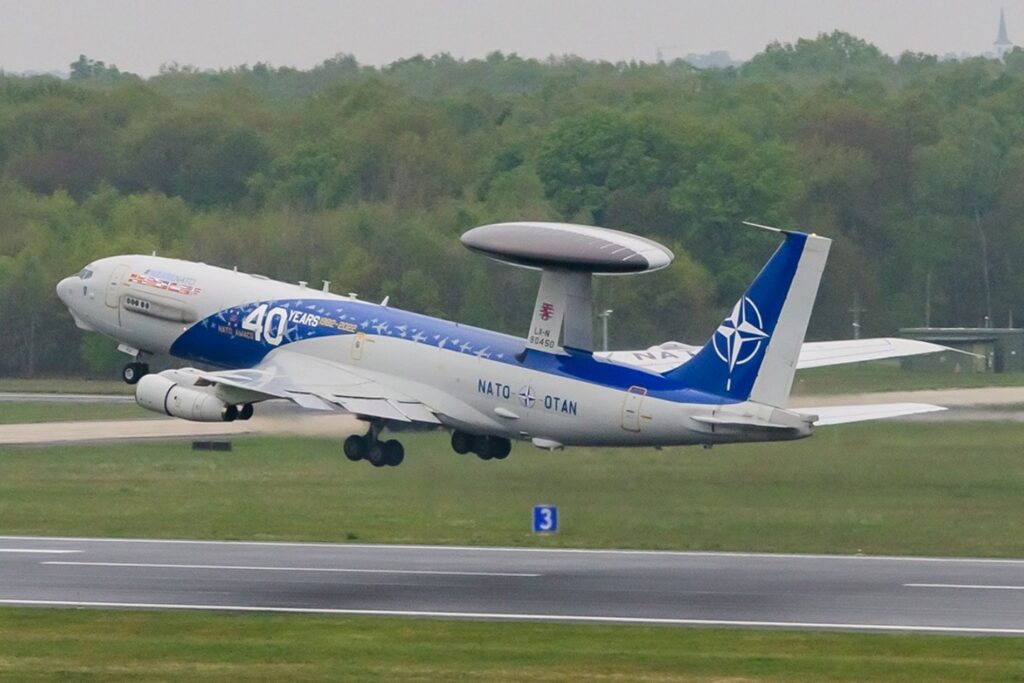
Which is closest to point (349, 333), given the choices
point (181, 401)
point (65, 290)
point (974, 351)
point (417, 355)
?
point (417, 355)

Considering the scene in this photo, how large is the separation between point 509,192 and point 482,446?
50.2m

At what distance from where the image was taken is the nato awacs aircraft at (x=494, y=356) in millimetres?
45000

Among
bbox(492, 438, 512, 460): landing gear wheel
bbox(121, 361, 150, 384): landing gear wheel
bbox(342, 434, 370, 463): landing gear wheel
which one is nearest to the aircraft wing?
bbox(342, 434, 370, 463): landing gear wheel

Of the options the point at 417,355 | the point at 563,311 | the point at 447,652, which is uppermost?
the point at 563,311

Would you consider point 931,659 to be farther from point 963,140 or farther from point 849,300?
point 963,140

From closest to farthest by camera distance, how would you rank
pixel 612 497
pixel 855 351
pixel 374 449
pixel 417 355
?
pixel 612 497 < pixel 417 355 < pixel 374 449 < pixel 855 351

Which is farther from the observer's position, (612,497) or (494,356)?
(494,356)

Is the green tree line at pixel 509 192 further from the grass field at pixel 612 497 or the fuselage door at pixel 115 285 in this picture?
the grass field at pixel 612 497

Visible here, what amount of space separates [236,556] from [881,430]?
21.9m

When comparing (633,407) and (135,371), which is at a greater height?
(135,371)

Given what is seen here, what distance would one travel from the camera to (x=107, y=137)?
11906cm

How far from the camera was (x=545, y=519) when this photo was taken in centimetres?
4509

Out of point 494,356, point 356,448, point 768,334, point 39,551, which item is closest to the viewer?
point 39,551

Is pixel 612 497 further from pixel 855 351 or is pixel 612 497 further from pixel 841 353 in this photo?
pixel 855 351
